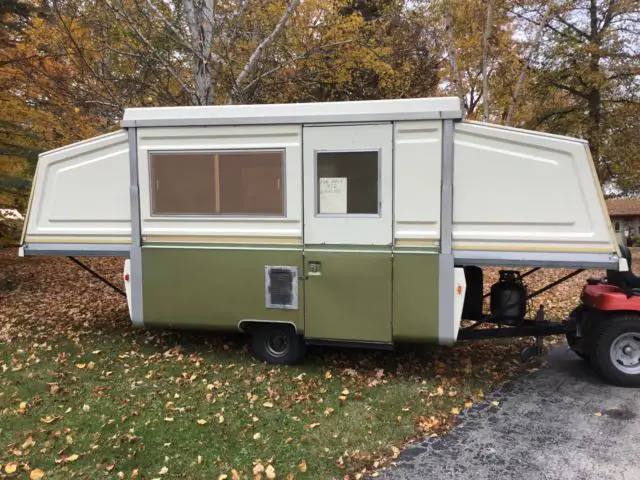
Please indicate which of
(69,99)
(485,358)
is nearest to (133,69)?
(69,99)

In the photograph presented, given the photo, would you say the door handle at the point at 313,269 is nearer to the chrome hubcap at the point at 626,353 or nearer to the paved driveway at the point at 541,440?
the paved driveway at the point at 541,440

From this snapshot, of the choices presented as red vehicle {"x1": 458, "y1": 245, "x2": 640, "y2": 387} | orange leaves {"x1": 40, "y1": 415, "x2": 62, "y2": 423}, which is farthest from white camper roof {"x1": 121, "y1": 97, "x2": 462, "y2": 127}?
orange leaves {"x1": 40, "y1": 415, "x2": 62, "y2": 423}

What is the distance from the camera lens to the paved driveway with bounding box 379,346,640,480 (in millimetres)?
3613

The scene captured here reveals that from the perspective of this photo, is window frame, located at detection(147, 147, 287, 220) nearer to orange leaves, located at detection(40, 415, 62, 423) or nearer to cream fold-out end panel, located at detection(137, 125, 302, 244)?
cream fold-out end panel, located at detection(137, 125, 302, 244)

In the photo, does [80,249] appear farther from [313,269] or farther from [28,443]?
[313,269]

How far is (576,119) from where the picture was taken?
57.2 ft

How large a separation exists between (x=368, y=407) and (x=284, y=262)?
1684 millimetres

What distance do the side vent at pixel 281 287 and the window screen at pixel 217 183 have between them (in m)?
0.63

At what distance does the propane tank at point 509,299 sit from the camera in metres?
5.52

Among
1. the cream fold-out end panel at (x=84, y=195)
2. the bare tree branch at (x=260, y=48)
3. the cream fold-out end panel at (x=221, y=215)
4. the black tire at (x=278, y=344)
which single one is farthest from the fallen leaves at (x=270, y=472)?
the bare tree branch at (x=260, y=48)

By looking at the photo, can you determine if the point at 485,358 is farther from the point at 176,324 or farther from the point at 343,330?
the point at 176,324

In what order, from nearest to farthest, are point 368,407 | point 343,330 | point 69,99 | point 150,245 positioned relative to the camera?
point 368,407, point 343,330, point 150,245, point 69,99

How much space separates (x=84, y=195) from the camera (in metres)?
5.79

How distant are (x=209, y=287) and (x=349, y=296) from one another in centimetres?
157
